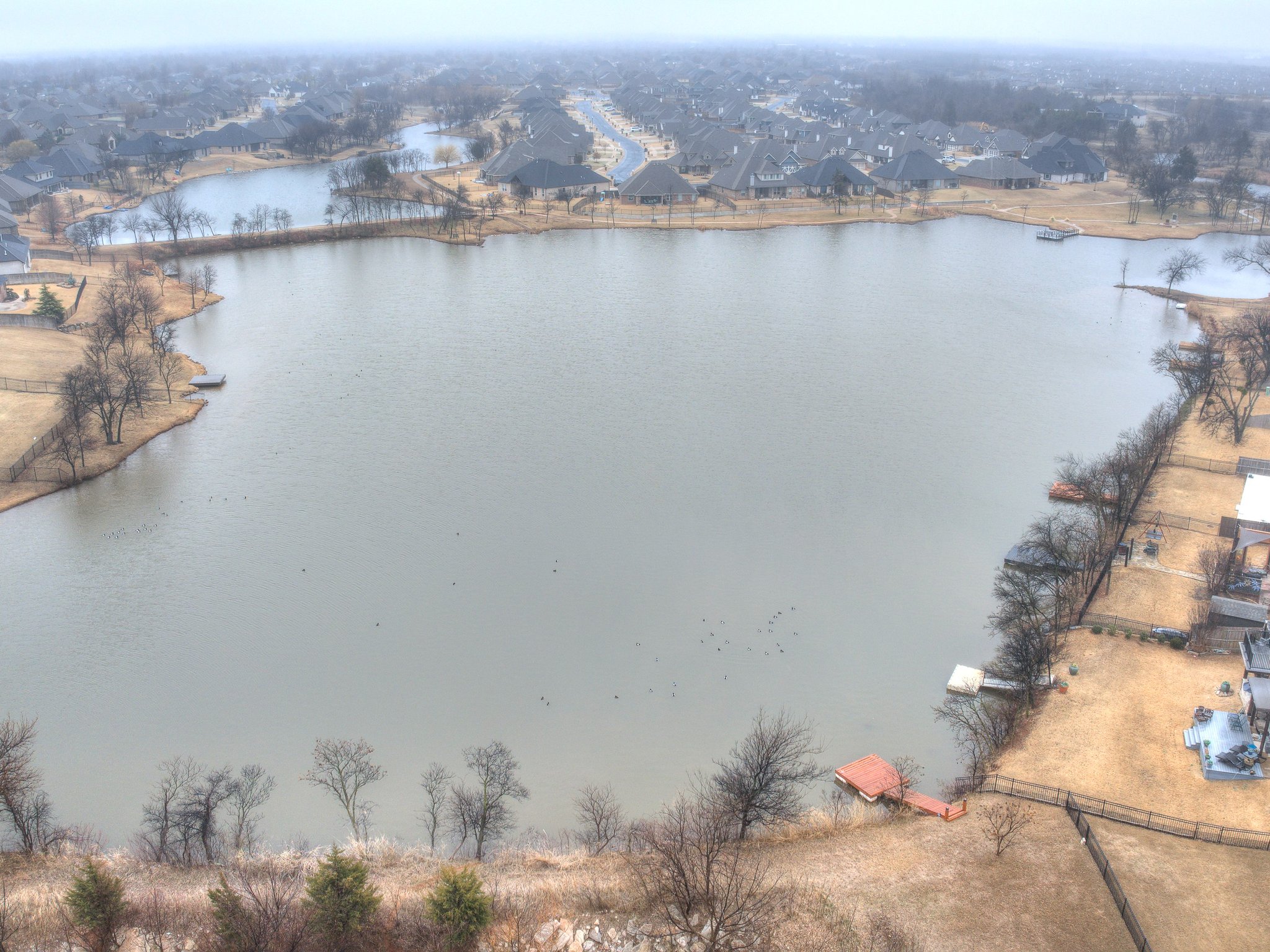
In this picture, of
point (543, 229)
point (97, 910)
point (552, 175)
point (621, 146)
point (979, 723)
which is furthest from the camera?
point (621, 146)

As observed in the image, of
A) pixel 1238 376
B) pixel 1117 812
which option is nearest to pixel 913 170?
pixel 1238 376

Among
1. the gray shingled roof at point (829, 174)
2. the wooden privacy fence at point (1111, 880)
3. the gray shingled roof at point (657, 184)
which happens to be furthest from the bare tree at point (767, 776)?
the gray shingled roof at point (829, 174)

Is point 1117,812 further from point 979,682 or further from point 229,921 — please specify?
point 229,921

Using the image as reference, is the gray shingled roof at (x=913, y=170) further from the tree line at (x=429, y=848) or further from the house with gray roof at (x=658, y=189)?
the tree line at (x=429, y=848)

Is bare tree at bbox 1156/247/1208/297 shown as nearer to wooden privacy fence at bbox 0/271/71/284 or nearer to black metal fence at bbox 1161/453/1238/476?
black metal fence at bbox 1161/453/1238/476

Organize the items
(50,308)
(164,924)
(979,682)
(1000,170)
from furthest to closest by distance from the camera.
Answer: (1000,170)
(50,308)
(979,682)
(164,924)

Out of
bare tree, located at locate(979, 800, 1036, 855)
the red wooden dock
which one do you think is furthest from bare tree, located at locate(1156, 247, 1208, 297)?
bare tree, located at locate(979, 800, 1036, 855)
